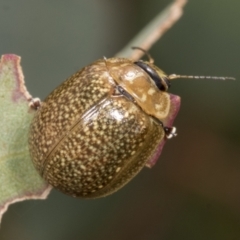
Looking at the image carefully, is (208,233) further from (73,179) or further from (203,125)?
(73,179)

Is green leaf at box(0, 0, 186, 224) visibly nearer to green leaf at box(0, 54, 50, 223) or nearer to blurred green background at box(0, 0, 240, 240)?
green leaf at box(0, 54, 50, 223)

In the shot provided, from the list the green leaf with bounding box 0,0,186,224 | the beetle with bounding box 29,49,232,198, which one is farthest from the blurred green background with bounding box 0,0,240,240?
the beetle with bounding box 29,49,232,198

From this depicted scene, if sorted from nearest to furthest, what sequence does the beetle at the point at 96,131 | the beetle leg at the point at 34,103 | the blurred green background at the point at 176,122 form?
the beetle at the point at 96,131 < the beetle leg at the point at 34,103 < the blurred green background at the point at 176,122

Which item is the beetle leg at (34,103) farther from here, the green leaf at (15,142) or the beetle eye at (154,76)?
the beetle eye at (154,76)

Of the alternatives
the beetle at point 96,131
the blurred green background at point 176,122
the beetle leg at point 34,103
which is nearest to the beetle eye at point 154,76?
the beetle at point 96,131

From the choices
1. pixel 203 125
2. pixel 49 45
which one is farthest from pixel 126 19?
pixel 203 125

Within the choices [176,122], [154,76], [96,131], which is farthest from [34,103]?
[176,122]
